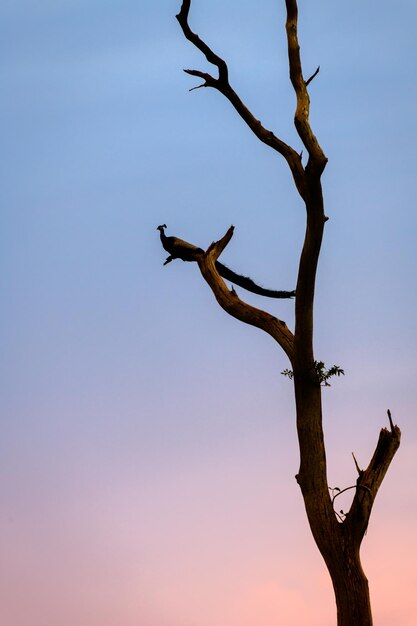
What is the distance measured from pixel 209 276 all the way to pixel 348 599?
4685 millimetres

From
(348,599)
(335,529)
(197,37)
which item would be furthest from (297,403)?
(197,37)

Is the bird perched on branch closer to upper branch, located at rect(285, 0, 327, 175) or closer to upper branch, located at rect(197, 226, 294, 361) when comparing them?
upper branch, located at rect(197, 226, 294, 361)

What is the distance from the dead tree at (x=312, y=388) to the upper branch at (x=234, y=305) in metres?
0.02

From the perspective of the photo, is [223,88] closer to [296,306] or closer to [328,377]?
[296,306]

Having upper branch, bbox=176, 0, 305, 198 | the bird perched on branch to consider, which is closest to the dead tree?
upper branch, bbox=176, 0, 305, 198

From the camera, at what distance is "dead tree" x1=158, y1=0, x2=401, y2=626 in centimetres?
1241

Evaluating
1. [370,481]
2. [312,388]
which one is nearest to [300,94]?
[312,388]

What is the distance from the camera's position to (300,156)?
43.2 feet

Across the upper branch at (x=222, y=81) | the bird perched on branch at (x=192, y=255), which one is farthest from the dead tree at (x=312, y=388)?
the bird perched on branch at (x=192, y=255)

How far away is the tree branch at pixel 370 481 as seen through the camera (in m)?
12.5

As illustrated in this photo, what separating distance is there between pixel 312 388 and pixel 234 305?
1.68m

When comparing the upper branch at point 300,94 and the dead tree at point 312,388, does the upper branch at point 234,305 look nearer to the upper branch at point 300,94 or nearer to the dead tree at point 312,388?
the dead tree at point 312,388

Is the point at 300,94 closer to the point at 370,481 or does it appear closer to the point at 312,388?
the point at 312,388

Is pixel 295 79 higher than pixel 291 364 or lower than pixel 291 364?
higher
